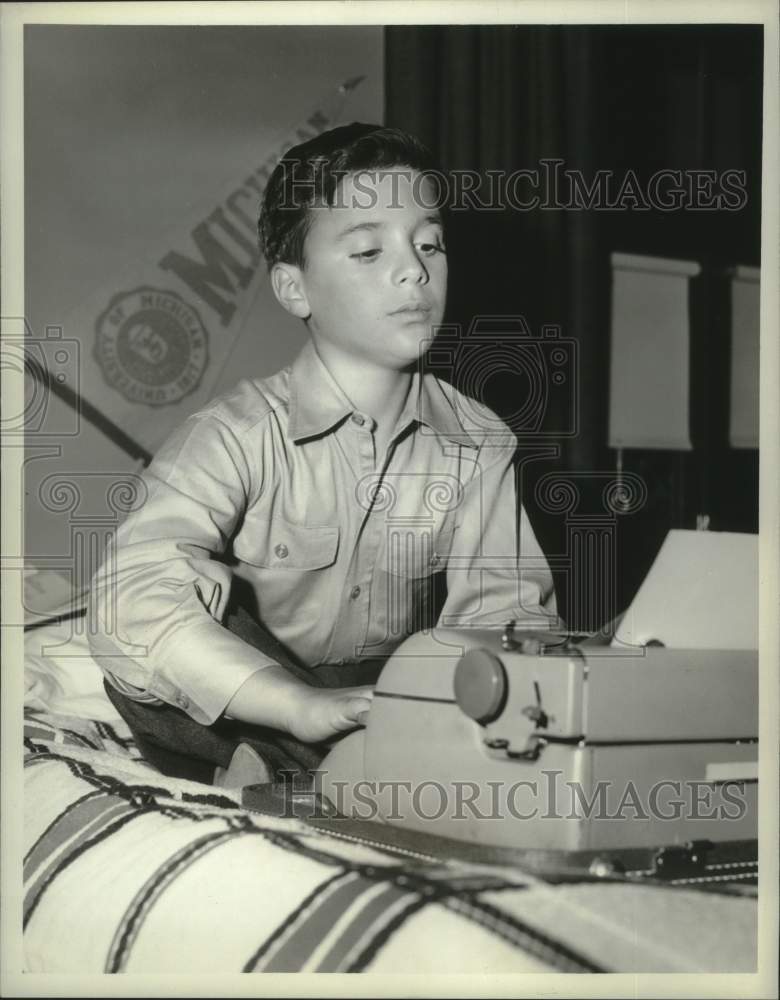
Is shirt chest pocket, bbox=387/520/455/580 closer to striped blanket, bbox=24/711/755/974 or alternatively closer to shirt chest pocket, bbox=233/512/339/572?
shirt chest pocket, bbox=233/512/339/572

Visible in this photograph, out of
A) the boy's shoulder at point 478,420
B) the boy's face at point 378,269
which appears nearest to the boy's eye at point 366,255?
the boy's face at point 378,269

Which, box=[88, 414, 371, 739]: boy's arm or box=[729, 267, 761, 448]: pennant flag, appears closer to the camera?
box=[88, 414, 371, 739]: boy's arm

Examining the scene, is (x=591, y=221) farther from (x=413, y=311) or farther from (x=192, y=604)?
(x=192, y=604)

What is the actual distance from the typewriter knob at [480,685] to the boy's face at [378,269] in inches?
20.1

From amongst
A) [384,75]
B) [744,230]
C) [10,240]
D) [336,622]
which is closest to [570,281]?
[744,230]

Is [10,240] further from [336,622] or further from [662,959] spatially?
[662,959]

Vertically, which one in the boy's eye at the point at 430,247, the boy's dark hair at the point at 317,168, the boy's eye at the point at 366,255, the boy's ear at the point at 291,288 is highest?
the boy's dark hair at the point at 317,168

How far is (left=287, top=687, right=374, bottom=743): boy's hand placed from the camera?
4.03 ft

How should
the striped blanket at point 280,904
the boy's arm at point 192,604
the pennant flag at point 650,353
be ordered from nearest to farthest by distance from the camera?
the striped blanket at point 280,904, the boy's arm at point 192,604, the pennant flag at point 650,353

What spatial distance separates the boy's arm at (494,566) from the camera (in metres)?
1.49

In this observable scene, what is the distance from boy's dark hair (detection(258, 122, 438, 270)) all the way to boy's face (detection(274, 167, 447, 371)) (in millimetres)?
16

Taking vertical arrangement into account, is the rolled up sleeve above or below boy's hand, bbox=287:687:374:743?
above

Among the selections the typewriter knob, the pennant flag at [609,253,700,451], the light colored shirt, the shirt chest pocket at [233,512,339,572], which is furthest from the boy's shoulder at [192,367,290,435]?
the pennant flag at [609,253,700,451]

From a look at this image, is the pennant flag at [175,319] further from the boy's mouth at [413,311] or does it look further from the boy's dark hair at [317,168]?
the boy's mouth at [413,311]
